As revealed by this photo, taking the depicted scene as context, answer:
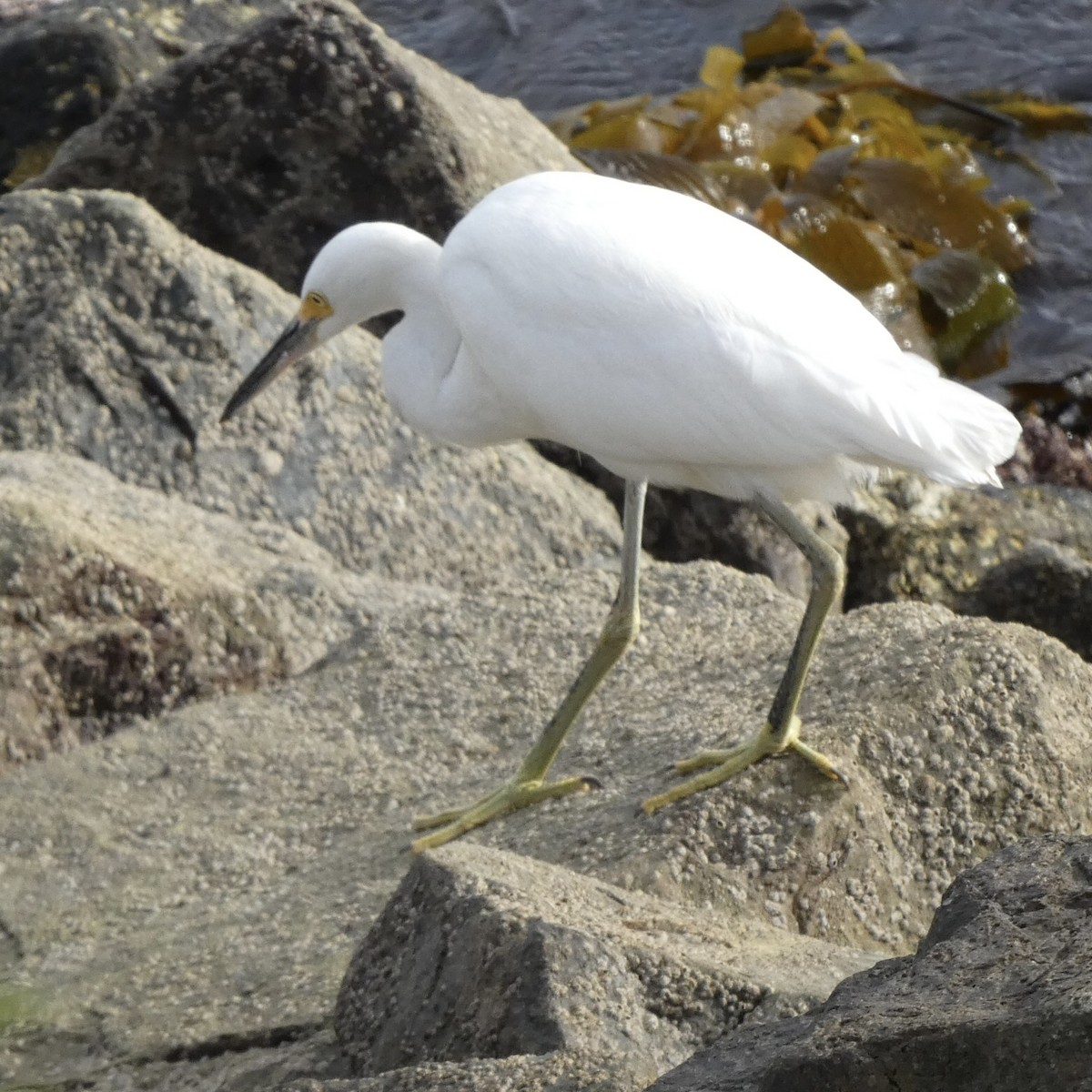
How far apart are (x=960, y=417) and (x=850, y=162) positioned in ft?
16.6

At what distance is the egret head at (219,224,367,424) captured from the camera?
3654 mm

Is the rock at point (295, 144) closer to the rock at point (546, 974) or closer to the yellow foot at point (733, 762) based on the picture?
the yellow foot at point (733, 762)

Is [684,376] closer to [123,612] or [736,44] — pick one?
[123,612]

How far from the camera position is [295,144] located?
5395mm

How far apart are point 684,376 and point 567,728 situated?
2.48 ft

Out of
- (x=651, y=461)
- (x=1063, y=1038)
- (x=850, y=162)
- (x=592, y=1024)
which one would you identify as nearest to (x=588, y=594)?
(x=651, y=461)

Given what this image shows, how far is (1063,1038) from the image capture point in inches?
58.4

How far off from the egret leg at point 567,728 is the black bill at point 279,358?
2.87 ft

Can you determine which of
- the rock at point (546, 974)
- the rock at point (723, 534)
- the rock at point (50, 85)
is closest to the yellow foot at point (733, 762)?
the rock at point (546, 974)

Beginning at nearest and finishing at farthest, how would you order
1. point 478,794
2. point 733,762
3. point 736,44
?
point 733,762, point 478,794, point 736,44

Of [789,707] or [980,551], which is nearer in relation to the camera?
[789,707]

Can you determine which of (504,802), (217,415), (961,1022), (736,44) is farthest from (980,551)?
(736,44)

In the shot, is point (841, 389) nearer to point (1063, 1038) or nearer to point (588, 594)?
point (588, 594)

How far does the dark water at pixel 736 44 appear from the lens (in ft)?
28.5
